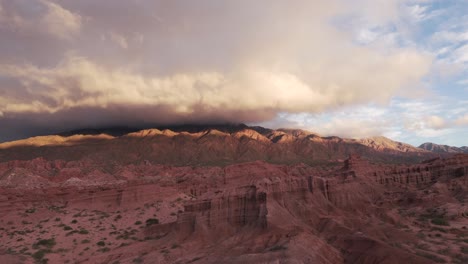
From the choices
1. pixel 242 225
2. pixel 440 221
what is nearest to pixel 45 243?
pixel 242 225

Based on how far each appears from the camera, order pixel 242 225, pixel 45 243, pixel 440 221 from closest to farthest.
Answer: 1. pixel 242 225
2. pixel 45 243
3. pixel 440 221

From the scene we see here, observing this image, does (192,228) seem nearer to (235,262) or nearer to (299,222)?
(299,222)

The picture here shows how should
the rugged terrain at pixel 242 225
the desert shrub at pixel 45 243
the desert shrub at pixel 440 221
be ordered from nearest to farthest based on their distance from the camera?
the rugged terrain at pixel 242 225, the desert shrub at pixel 45 243, the desert shrub at pixel 440 221

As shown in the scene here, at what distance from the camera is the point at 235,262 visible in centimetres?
3359

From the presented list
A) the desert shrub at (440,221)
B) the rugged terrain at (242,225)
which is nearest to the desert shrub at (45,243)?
the rugged terrain at (242,225)

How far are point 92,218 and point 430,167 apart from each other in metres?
89.9

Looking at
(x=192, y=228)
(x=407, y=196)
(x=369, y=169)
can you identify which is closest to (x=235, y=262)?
(x=192, y=228)

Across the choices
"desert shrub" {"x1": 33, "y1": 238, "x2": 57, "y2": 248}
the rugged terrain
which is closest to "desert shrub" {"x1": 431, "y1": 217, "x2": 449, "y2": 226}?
the rugged terrain

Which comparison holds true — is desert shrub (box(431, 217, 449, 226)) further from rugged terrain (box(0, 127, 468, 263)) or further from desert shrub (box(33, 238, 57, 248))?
desert shrub (box(33, 238, 57, 248))

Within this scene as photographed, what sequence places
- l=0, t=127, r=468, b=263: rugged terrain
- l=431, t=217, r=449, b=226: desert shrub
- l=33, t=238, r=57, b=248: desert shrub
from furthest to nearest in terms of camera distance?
l=431, t=217, r=449, b=226: desert shrub → l=33, t=238, r=57, b=248: desert shrub → l=0, t=127, r=468, b=263: rugged terrain

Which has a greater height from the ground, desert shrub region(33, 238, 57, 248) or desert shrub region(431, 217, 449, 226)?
desert shrub region(431, 217, 449, 226)

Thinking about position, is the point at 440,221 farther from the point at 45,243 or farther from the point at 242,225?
the point at 45,243

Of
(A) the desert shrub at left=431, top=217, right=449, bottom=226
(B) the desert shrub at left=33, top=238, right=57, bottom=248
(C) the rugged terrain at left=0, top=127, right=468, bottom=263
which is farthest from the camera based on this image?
(A) the desert shrub at left=431, top=217, right=449, bottom=226

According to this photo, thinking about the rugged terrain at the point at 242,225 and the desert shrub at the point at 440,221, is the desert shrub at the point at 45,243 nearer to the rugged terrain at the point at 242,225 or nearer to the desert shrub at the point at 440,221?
the rugged terrain at the point at 242,225
